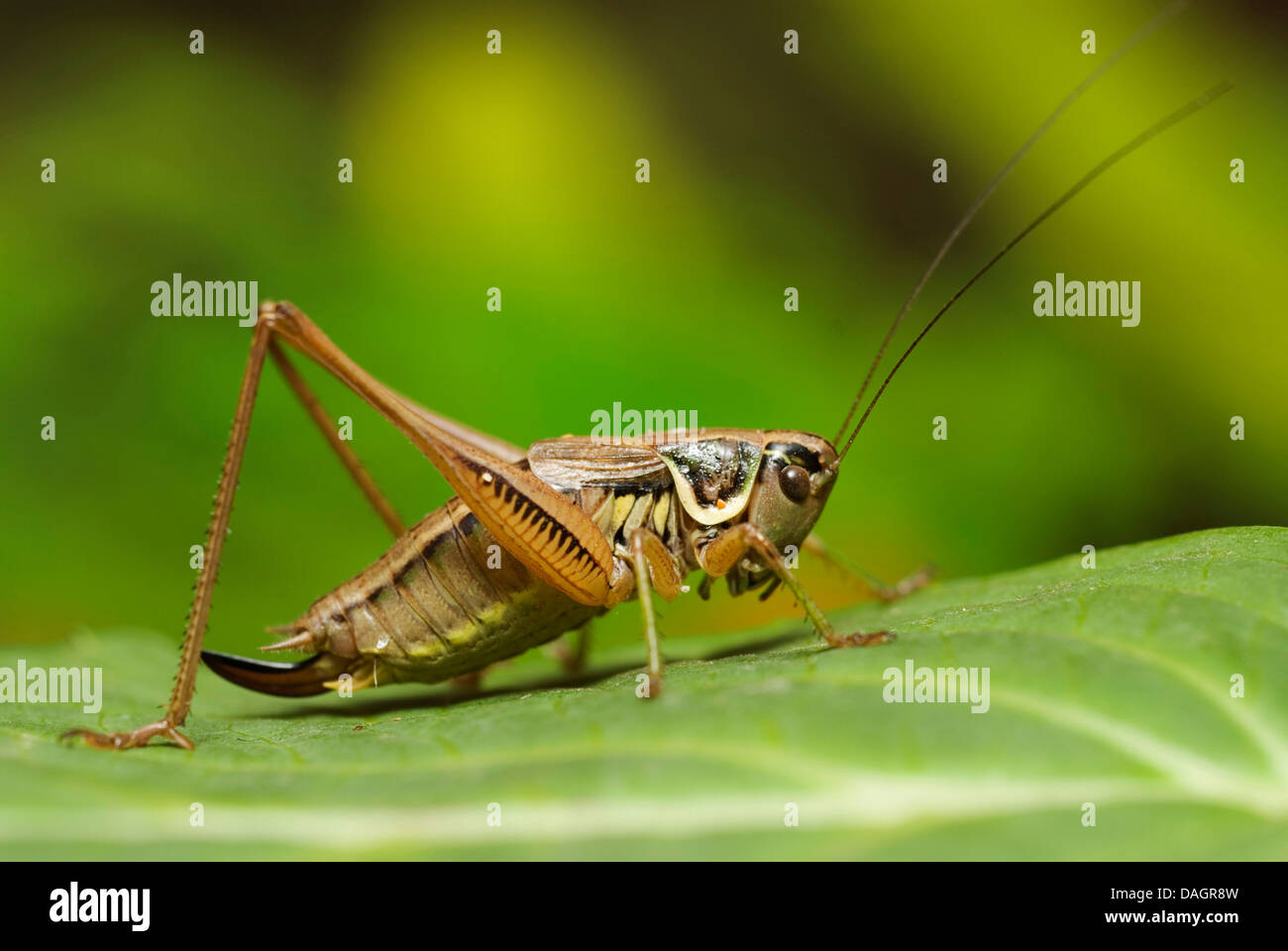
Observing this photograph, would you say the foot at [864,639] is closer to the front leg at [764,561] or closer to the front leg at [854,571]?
the front leg at [764,561]

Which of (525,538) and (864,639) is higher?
(525,538)

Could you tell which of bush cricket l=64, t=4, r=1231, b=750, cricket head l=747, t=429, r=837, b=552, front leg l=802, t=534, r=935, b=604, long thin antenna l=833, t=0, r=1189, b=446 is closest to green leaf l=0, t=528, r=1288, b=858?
bush cricket l=64, t=4, r=1231, b=750

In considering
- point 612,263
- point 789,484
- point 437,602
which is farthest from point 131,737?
point 612,263

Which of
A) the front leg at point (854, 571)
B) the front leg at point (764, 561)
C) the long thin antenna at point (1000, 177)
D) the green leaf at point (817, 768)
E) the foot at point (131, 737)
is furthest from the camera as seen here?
the front leg at point (854, 571)

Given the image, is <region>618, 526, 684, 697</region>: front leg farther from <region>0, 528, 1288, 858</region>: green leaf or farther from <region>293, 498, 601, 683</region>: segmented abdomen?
<region>293, 498, 601, 683</region>: segmented abdomen

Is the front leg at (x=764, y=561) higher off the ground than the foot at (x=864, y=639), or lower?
higher

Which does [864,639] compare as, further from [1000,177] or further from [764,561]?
[1000,177]

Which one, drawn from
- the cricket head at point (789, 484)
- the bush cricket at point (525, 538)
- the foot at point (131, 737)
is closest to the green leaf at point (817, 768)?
the foot at point (131, 737)
